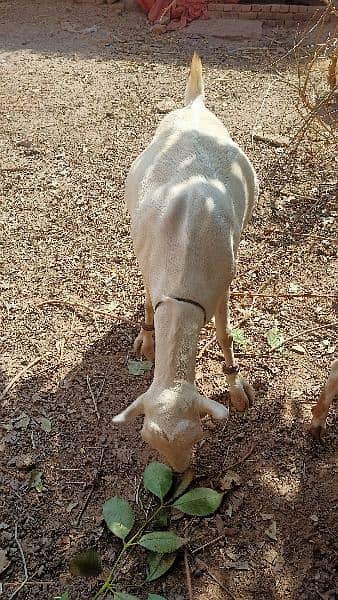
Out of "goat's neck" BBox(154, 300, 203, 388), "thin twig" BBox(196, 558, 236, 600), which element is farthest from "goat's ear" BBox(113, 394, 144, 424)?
"thin twig" BBox(196, 558, 236, 600)

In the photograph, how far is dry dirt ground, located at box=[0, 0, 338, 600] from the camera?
3.30 metres

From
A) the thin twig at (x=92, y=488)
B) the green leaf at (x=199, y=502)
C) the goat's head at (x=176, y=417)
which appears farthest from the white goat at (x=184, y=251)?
the thin twig at (x=92, y=488)

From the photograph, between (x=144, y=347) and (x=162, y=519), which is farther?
(x=144, y=347)

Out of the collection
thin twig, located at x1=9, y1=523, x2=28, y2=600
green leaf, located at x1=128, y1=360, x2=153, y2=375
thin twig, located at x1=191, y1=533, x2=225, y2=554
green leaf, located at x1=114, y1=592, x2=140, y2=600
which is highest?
green leaf, located at x1=128, y1=360, x2=153, y2=375

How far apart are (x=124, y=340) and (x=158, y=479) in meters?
1.32

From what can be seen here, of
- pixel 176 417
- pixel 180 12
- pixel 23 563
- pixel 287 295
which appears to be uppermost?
pixel 180 12

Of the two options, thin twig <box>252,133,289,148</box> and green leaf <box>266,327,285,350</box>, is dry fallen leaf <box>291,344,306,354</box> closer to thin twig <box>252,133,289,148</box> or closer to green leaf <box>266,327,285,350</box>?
green leaf <box>266,327,285,350</box>

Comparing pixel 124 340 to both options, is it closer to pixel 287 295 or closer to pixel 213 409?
pixel 287 295

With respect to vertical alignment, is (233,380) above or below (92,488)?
above

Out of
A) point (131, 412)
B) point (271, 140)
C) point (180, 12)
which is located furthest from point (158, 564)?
point (180, 12)

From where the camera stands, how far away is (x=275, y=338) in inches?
174

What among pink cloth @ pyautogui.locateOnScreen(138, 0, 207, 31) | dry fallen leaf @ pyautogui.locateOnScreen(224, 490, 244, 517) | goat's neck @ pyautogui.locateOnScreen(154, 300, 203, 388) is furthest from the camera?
pink cloth @ pyautogui.locateOnScreen(138, 0, 207, 31)

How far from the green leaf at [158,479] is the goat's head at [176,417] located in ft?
1.52

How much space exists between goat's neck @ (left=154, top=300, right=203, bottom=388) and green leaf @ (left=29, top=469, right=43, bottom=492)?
1161 millimetres
